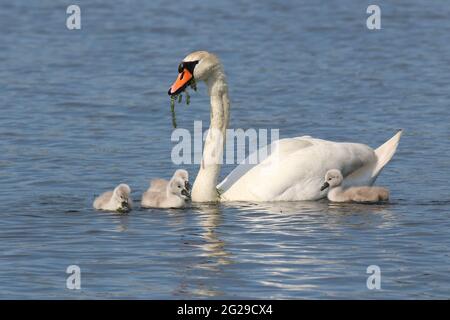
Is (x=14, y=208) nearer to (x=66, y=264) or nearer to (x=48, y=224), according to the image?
(x=48, y=224)

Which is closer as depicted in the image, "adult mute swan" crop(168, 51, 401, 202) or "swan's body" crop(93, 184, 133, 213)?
"swan's body" crop(93, 184, 133, 213)

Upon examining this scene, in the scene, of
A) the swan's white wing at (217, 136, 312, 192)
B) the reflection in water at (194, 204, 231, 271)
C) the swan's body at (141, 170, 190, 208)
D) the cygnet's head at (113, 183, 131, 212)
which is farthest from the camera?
the swan's white wing at (217, 136, 312, 192)

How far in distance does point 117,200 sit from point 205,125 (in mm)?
5354

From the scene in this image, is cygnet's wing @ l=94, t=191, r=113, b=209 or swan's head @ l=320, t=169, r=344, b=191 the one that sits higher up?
swan's head @ l=320, t=169, r=344, b=191

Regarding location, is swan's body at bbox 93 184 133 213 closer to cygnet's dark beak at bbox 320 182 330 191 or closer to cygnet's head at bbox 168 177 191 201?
cygnet's head at bbox 168 177 191 201

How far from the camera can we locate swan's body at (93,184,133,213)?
46.2 feet

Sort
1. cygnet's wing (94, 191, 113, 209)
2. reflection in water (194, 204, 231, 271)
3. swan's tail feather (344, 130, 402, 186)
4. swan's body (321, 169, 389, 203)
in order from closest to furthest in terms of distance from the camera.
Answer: reflection in water (194, 204, 231, 271), cygnet's wing (94, 191, 113, 209), swan's body (321, 169, 389, 203), swan's tail feather (344, 130, 402, 186)

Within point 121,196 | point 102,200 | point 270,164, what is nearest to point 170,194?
point 121,196

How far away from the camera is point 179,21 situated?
2838 centimetres

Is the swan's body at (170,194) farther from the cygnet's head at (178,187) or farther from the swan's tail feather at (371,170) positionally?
the swan's tail feather at (371,170)

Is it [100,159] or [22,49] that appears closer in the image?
[100,159]

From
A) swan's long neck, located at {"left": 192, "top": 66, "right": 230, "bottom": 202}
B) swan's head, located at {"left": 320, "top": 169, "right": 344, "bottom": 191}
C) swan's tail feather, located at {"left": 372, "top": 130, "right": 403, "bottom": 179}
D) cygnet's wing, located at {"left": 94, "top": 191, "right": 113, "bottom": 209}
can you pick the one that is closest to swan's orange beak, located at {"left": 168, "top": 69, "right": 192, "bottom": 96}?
swan's long neck, located at {"left": 192, "top": 66, "right": 230, "bottom": 202}
